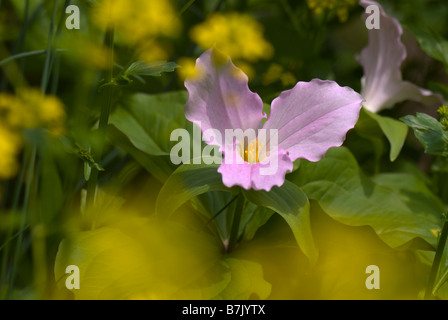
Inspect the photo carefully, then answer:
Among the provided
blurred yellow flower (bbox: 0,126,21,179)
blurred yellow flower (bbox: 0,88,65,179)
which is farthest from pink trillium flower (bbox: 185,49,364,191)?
blurred yellow flower (bbox: 0,126,21,179)

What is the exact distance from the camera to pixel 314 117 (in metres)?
0.60

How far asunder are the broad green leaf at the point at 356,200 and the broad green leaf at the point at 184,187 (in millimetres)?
165

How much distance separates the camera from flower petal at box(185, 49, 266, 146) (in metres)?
0.59

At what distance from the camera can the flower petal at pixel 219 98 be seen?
0.59 meters

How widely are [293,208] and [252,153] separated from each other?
0.23 ft

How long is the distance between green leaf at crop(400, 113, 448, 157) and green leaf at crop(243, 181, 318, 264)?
136 millimetres

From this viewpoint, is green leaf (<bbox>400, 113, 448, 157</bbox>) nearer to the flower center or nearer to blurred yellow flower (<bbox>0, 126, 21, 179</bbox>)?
the flower center

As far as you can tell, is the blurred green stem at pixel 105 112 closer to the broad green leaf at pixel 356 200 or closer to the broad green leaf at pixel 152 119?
the broad green leaf at pixel 152 119

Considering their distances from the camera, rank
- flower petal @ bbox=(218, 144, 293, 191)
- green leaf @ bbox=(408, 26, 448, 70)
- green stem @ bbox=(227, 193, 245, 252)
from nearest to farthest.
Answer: flower petal @ bbox=(218, 144, 293, 191) < green stem @ bbox=(227, 193, 245, 252) < green leaf @ bbox=(408, 26, 448, 70)

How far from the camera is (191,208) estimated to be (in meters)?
0.74

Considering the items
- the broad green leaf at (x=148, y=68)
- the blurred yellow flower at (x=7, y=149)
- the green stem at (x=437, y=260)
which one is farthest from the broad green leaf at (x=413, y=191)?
the blurred yellow flower at (x=7, y=149)

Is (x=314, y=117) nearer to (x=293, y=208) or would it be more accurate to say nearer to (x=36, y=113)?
(x=293, y=208)

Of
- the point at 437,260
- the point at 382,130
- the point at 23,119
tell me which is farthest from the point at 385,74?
the point at 23,119

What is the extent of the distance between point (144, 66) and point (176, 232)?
20 centimetres
